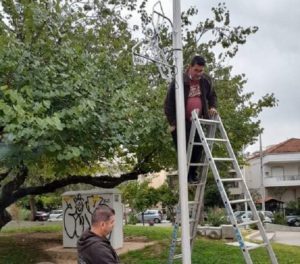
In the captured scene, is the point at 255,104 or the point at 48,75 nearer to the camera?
the point at 48,75

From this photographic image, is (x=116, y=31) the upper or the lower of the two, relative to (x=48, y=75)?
upper

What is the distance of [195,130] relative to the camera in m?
7.00

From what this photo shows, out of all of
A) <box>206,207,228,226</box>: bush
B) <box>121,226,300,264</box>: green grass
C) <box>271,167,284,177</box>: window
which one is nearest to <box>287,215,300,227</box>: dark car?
<box>271,167,284,177</box>: window

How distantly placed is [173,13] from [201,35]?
1007 cm

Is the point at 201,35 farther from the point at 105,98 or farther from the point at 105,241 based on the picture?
the point at 105,241

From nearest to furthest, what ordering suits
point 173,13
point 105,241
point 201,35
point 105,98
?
point 105,241, point 173,13, point 105,98, point 201,35

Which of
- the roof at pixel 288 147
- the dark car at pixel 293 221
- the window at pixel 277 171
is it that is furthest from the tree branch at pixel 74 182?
the window at pixel 277 171

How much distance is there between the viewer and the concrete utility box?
44.4 feet

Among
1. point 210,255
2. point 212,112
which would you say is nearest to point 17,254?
point 210,255

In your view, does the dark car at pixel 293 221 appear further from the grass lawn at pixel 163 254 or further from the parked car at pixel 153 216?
the grass lawn at pixel 163 254

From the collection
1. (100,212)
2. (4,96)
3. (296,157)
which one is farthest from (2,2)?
(296,157)

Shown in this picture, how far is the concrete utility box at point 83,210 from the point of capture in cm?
1355

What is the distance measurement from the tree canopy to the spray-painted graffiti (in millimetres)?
602

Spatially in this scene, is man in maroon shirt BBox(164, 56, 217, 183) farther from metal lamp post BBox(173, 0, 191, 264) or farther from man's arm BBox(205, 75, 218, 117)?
metal lamp post BBox(173, 0, 191, 264)
